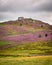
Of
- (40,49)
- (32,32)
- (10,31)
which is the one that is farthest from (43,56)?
(10,31)

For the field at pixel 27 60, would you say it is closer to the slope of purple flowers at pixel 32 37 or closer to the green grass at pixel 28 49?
the green grass at pixel 28 49

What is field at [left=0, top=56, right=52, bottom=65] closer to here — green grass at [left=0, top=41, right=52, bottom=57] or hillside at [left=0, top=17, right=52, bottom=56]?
green grass at [left=0, top=41, right=52, bottom=57]

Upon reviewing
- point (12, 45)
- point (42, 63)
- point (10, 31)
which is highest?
point (10, 31)

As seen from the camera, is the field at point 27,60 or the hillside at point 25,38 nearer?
the field at point 27,60

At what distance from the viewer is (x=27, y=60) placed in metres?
16.8

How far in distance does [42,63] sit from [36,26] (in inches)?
267

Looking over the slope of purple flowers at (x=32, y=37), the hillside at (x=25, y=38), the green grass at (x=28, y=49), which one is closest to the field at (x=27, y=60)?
the green grass at (x=28, y=49)

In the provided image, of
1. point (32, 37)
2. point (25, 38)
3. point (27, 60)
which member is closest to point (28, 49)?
point (25, 38)

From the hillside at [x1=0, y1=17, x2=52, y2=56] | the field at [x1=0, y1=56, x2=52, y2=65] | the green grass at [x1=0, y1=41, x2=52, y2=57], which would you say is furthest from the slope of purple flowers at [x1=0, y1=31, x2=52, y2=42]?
the field at [x1=0, y1=56, x2=52, y2=65]

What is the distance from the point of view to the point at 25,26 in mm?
21906

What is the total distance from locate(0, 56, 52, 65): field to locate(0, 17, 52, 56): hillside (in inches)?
41.1

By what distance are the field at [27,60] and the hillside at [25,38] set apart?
104 centimetres

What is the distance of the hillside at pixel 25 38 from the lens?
18.9 metres

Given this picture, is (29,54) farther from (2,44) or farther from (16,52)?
(2,44)
